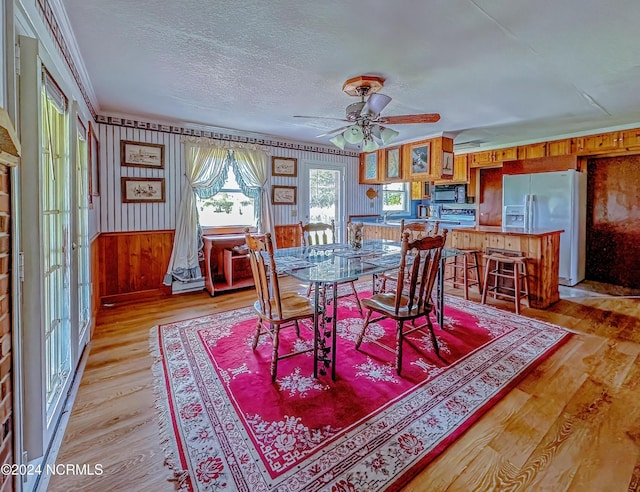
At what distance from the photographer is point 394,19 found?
6.29ft

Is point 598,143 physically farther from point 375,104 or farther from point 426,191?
point 375,104

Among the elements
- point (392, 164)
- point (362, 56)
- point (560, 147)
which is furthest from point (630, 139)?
point (362, 56)

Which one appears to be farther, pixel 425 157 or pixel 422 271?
pixel 425 157

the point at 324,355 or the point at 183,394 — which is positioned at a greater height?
the point at 324,355

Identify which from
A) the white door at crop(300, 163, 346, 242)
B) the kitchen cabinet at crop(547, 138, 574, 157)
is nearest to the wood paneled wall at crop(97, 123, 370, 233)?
the white door at crop(300, 163, 346, 242)

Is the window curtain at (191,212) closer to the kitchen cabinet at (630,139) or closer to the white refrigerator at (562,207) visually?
the white refrigerator at (562,207)

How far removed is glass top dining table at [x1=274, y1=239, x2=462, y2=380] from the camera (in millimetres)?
2270

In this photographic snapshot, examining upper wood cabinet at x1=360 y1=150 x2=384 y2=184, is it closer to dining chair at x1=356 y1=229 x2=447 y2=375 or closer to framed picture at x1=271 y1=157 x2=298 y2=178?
framed picture at x1=271 y1=157 x2=298 y2=178

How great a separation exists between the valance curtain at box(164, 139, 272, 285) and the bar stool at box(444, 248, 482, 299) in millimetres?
3338

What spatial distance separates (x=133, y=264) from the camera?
4.18 m

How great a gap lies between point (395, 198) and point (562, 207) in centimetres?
327

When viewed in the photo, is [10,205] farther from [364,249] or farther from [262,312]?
[364,249]

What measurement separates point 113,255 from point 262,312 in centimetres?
271

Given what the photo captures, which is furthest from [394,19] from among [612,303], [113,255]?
[612,303]
